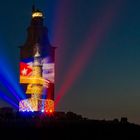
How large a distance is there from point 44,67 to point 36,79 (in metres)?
3.66

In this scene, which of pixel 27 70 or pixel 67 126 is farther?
pixel 27 70

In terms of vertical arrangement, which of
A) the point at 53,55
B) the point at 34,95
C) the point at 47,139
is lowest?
the point at 47,139

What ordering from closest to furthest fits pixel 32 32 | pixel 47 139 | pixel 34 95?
pixel 47 139 → pixel 34 95 → pixel 32 32

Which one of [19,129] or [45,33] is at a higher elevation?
[45,33]

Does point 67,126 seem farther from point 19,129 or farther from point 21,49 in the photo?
point 21,49

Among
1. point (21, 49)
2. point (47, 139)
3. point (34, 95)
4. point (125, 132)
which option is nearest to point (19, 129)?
point (47, 139)

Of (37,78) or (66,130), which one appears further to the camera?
(37,78)

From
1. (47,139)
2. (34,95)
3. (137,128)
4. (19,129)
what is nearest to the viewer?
(47,139)

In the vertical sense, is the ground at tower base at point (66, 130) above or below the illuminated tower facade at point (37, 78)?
below

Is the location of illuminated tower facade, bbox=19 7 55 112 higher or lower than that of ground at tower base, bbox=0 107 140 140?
higher

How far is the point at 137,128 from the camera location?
5638cm

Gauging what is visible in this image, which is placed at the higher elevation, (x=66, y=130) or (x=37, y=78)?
(x=37, y=78)

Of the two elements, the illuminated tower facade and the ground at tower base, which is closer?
the ground at tower base

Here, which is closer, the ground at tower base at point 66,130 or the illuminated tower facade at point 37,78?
the ground at tower base at point 66,130
